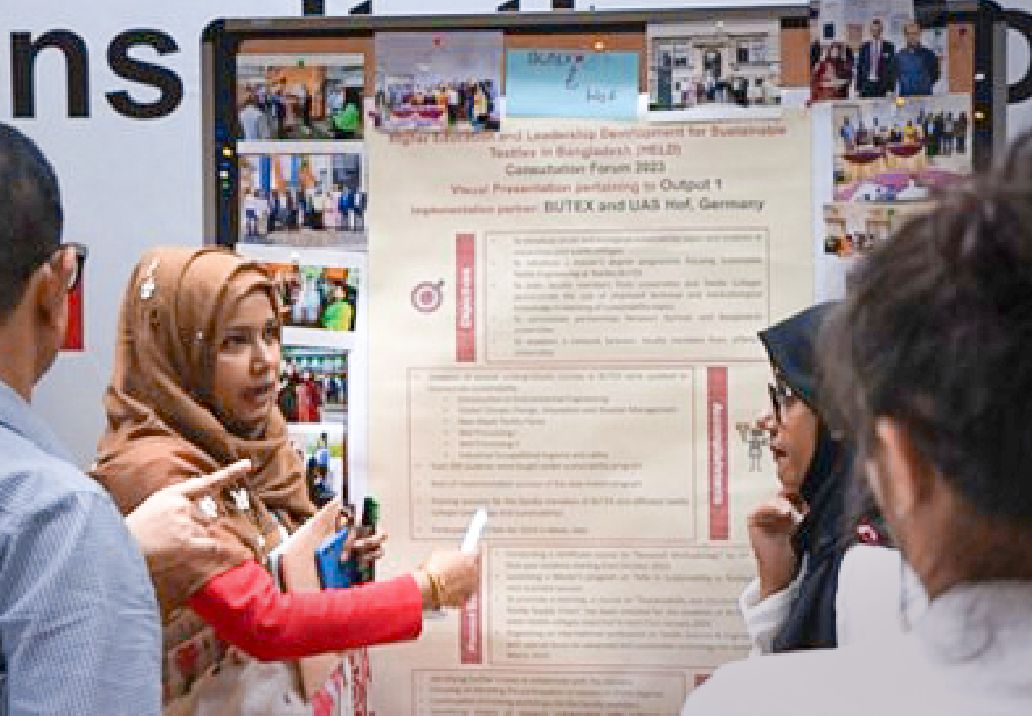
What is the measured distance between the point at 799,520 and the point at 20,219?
122 centimetres

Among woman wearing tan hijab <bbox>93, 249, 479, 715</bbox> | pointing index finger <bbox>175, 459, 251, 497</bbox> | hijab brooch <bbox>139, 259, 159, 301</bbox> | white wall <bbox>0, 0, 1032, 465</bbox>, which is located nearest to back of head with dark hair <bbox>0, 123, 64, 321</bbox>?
pointing index finger <bbox>175, 459, 251, 497</bbox>

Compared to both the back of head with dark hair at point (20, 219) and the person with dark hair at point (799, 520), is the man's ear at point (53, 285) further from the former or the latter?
the person with dark hair at point (799, 520)

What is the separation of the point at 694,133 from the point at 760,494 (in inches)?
23.6

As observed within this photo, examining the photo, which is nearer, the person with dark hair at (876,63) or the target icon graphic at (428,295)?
the person with dark hair at (876,63)

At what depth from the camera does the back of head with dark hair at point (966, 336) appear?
0.62 m

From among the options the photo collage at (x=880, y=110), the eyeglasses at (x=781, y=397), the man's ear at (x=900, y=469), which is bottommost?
the eyeglasses at (x=781, y=397)

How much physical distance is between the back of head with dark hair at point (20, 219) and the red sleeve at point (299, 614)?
24.2 inches

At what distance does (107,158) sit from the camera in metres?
2.54

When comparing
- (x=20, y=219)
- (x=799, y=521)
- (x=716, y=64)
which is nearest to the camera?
(x=20, y=219)

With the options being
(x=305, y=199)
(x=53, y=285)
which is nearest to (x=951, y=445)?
(x=53, y=285)

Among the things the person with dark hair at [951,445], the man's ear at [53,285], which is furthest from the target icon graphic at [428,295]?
the person with dark hair at [951,445]

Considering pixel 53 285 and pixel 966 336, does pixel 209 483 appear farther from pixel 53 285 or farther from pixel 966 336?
pixel 966 336

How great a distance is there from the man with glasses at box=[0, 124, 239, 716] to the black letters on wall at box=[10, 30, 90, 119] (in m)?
1.22

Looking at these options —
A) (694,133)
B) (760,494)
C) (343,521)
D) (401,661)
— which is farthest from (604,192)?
(401,661)
